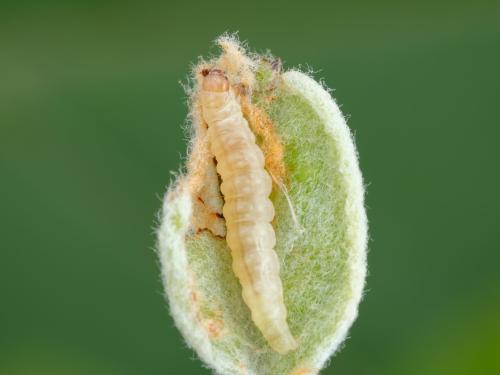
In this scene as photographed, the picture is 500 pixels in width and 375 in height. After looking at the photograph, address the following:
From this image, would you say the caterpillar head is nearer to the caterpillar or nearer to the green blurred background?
the caterpillar

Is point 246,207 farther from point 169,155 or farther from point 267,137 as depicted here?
point 169,155

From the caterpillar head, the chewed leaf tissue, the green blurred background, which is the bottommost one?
the chewed leaf tissue

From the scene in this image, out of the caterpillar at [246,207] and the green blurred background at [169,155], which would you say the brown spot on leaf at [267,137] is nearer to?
the caterpillar at [246,207]

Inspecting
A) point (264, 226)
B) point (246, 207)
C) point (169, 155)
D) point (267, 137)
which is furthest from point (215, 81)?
point (169, 155)

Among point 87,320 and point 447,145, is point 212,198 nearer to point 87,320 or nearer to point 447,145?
point 87,320

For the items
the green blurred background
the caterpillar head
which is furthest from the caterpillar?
the green blurred background

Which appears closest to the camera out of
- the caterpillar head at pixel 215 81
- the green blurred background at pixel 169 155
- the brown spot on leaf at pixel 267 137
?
the brown spot on leaf at pixel 267 137

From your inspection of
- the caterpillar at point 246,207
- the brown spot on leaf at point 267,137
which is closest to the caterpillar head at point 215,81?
the caterpillar at point 246,207

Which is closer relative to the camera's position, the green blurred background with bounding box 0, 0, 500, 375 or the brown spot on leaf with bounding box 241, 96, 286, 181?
the brown spot on leaf with bounding box 241, 96, 286, 181
